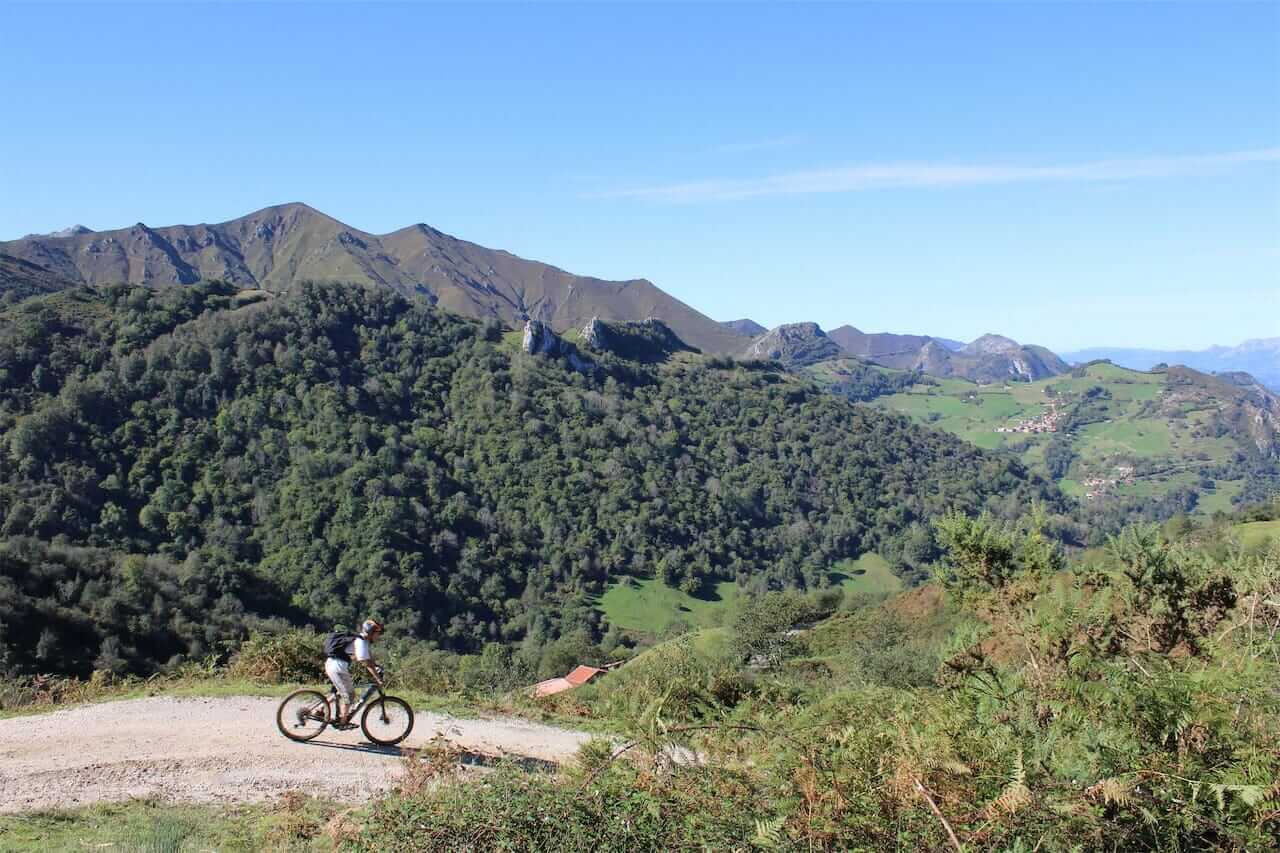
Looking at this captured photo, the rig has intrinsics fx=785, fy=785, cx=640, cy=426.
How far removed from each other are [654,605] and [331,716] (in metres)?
74.9

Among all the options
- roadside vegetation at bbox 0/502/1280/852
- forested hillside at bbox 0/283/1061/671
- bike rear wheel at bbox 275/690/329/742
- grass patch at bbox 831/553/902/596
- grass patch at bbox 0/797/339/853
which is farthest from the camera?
grass patch at bbox 831/553/902/596

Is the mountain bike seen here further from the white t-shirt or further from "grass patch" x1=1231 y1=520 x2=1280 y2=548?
"grass patch" x1=1231 y1=520 x2=1280 y2=548

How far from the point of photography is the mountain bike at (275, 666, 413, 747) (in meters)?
9.95

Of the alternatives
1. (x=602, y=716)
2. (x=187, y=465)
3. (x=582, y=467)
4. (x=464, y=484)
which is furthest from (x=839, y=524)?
(x=602, y=716)

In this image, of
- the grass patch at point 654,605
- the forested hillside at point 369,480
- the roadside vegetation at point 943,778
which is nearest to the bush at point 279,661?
the roadside vegetation at point 943,778

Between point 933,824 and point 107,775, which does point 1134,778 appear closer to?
point 933,824

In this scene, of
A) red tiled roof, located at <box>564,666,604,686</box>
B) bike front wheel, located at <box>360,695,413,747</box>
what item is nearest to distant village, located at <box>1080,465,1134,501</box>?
red tiled roof, located at <box>564,666,604,686</box>

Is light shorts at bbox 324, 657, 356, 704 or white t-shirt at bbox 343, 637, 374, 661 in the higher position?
white t-shirt at bbox 343, 637, 374, 661

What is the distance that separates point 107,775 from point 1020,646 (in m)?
9.95

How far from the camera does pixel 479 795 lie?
15.9ft

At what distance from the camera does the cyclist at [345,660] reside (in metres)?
9.86

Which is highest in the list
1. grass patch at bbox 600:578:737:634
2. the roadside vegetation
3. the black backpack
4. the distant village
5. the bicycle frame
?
the roadside vegetation

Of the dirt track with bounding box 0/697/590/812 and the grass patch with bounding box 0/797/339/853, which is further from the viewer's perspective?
the dirt track with bounding box 0/697/590/812

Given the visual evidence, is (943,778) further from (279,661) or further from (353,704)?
(279,661)
